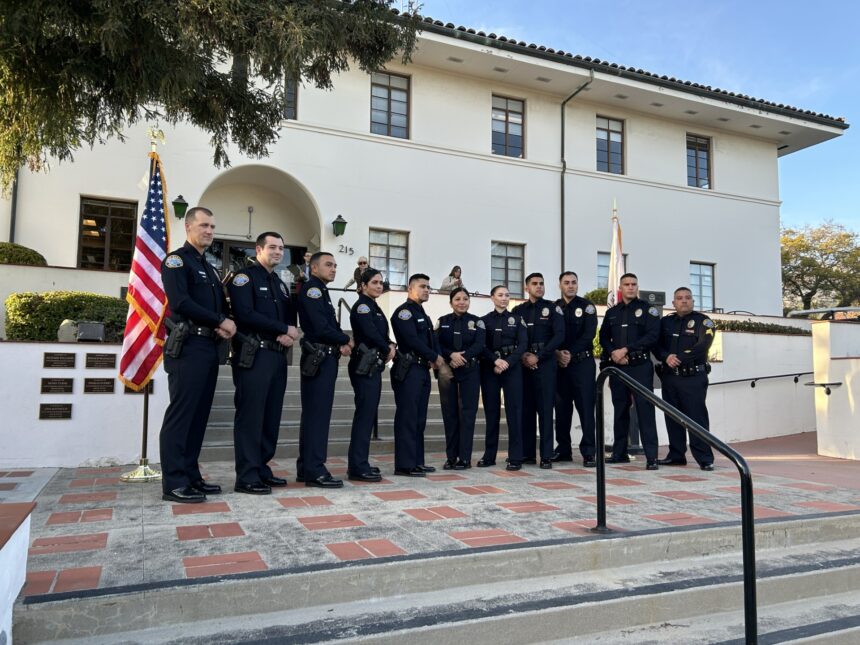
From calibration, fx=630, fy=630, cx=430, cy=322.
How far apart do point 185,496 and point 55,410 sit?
2.48 metres

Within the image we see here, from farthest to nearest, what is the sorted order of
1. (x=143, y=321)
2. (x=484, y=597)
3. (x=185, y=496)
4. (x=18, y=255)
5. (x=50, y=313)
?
(x=18, y=255)
(x=50, y=313)
(x=143, y=321)
(x=185, y=496)
(x=484, y=597)

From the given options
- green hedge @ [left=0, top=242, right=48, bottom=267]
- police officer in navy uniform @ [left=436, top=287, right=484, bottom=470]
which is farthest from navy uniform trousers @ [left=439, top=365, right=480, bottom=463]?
green hedge @ [left=0, top=242, right=48, bottom=267]

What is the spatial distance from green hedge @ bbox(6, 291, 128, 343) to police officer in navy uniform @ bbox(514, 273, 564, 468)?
15.7ft

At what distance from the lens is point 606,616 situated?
3.01m

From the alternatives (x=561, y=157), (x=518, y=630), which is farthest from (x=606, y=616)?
(x=561, y=157)

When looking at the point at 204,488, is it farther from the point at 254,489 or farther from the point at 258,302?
the point at 258,302

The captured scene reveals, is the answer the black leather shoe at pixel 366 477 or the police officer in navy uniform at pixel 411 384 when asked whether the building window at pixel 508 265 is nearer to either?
the police officer in navy uniform at pixel 411 384

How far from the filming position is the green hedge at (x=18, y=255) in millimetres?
9906

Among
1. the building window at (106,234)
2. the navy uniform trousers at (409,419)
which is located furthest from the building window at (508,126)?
the navy uniform trousers at (409,419)

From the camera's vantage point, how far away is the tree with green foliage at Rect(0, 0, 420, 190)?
→ 14.1 feet

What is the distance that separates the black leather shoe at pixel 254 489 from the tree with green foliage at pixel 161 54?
3.16 meters

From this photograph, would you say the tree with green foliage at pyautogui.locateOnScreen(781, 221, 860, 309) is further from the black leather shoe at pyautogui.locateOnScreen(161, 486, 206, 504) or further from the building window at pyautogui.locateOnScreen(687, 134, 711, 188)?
the black leather shoe at pyautogui.locateOnScreen(161, 486, 206, 504)

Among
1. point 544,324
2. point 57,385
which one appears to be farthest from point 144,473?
point 544,324

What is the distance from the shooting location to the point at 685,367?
21.9ft
